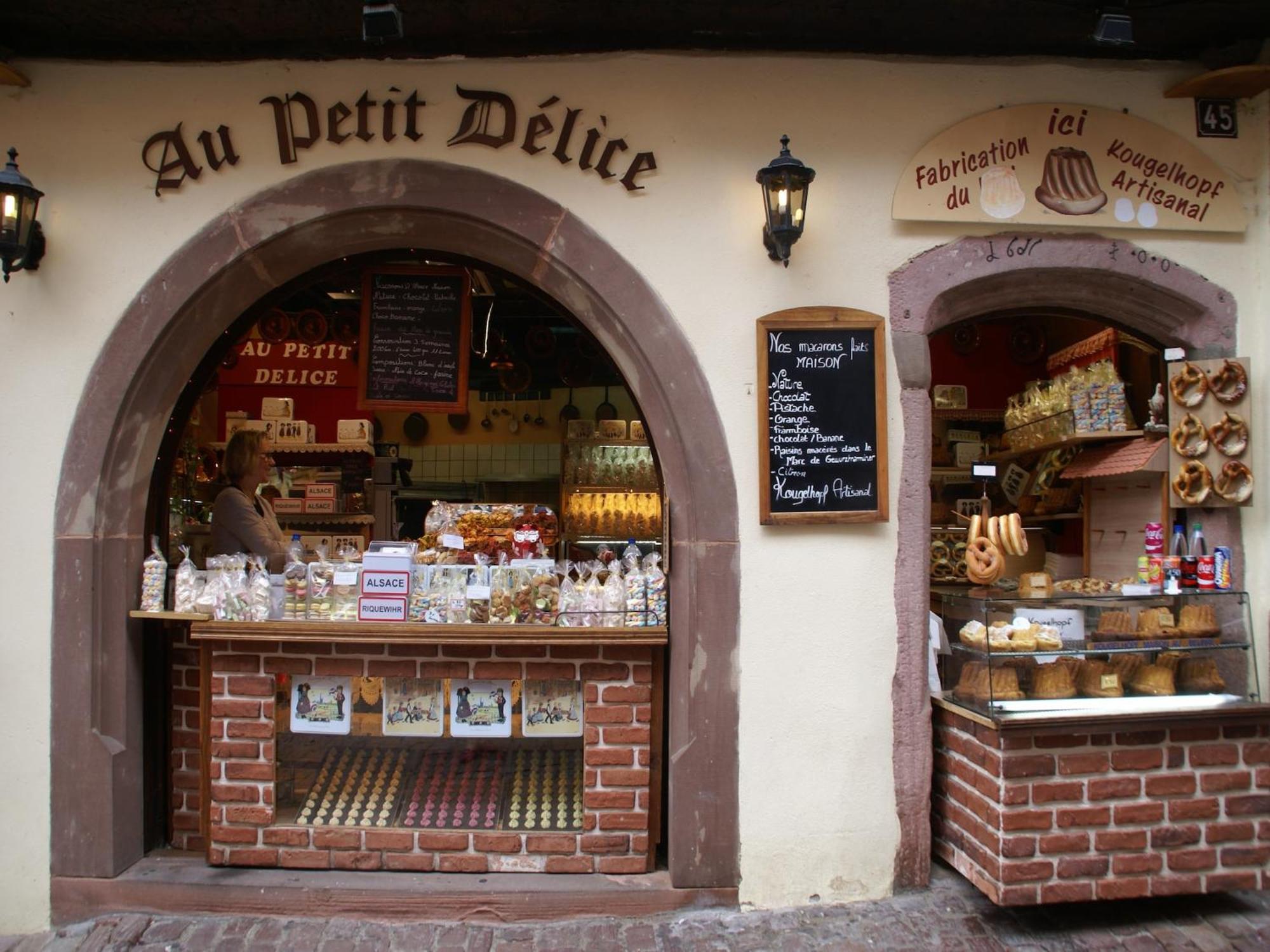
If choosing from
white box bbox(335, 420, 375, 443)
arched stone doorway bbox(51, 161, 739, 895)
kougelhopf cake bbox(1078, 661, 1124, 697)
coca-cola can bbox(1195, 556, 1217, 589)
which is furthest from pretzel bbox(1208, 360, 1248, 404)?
white box bbox(335, 420, 375, 443)

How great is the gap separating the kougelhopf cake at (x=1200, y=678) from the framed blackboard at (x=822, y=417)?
1574 mm

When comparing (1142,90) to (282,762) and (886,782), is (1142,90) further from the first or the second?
(282,762)

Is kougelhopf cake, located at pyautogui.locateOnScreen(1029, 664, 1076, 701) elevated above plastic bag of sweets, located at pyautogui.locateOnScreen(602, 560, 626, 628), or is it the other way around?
plastic bag of sweets, located at pyautogui.locateOnScreen(602, 560, 626, 628)

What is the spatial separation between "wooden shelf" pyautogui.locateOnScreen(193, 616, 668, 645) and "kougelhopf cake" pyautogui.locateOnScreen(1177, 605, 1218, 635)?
8.03 ft

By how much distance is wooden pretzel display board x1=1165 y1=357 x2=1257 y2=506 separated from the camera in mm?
3975

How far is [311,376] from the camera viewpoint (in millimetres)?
8352

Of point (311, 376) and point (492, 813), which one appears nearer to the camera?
point (492, 813)

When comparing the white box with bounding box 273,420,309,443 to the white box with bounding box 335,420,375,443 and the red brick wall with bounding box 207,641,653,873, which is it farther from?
the red brick wall with bounding box 207,641,653,873

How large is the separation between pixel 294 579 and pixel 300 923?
5.06 ft

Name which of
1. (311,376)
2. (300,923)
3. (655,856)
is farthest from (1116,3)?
(311,376)

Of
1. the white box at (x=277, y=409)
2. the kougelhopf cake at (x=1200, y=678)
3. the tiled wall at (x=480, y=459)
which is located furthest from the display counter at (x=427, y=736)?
the tiled wall at (x=480, y=459)

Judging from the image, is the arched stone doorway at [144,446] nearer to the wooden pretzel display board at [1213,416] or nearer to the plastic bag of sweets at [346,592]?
the plastic bag of sweets at [346,592]

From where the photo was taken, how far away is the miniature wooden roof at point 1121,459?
420 centimetres

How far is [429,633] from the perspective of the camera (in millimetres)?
3688
